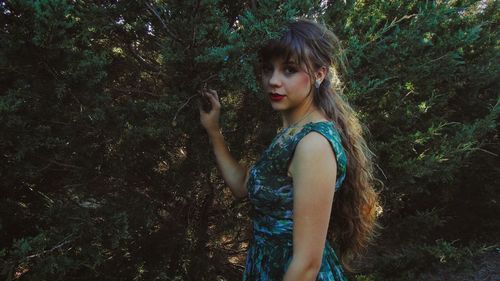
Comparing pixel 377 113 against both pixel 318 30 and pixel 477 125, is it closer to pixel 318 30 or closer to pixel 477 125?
pixel 477 125

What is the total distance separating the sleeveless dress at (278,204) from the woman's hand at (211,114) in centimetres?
52

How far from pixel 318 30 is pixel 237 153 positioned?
154cm

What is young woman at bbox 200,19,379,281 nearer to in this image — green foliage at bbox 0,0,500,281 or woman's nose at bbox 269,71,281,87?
woman's nose at bbox 269,71,281,87

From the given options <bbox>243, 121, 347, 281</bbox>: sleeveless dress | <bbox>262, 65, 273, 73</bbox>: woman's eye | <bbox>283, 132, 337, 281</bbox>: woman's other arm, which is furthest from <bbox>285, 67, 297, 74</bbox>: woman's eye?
<bbox>283, 132, 337, 281</bbox>: woman's other arm

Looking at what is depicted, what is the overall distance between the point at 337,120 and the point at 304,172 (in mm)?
573

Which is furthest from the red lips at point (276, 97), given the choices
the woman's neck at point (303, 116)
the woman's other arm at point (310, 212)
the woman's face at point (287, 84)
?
the woman's other arm at point (310, 212)

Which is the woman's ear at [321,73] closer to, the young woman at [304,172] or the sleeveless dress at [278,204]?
the young woman at [304,172]

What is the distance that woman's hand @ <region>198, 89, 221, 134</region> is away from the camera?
7.58ft

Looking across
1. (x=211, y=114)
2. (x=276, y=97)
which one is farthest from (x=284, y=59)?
(x=211, y=114)

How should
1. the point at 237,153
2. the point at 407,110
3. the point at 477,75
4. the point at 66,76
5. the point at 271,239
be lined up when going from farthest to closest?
the point at 477,75 < the point at 407,110 < the point at 237,153 < the point at 66,76 < the point at 271,239

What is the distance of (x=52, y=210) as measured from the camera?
2.49m

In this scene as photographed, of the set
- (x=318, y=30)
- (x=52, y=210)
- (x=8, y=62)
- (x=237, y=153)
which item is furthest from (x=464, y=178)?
(x=8, y=62)

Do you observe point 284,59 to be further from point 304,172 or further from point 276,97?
point 304,172

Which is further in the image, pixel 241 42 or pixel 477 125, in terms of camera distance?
pixel 477 125
